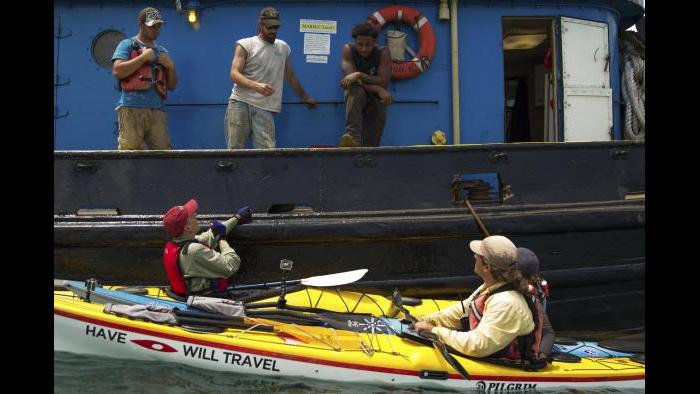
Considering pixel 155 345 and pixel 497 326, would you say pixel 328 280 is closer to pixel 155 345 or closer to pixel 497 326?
pixel 155 345

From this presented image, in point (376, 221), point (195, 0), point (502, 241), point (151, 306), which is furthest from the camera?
point (195, 0)

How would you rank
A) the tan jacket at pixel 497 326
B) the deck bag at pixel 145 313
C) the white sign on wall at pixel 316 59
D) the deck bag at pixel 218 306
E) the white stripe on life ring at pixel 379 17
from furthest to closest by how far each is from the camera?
the white sign on wall at pixel 316 59
the white stripe on life ring at pixel 379 17
the deck bag at pixel 218 306
the deck bag at pixel 145 313
the tan jacket at pixel 497 326

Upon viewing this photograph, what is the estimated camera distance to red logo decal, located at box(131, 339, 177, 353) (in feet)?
12.6

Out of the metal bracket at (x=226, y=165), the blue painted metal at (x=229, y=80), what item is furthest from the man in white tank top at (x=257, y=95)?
the blue painted metal at (x=229, y=80)

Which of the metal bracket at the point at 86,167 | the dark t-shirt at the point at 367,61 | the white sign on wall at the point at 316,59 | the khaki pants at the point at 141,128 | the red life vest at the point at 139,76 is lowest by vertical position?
the metal bracket at the point at 86,167

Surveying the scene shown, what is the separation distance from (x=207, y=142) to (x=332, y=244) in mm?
1760

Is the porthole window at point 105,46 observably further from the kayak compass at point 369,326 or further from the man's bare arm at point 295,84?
the kayak compass at point 369,326

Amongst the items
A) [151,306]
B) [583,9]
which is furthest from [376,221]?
[583,9]

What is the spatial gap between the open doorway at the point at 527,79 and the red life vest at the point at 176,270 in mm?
3686

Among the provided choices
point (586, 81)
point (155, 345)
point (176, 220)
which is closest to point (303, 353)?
point (155, 345)

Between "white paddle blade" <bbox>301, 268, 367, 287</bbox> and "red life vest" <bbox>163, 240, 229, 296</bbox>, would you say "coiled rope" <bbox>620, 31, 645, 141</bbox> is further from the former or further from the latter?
"red life vest" <bbox>163, 240, 229, 296</bbox>

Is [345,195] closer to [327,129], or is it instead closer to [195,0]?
[327,129]

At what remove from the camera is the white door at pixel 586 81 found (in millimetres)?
6207

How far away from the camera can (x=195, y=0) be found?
233 inches
